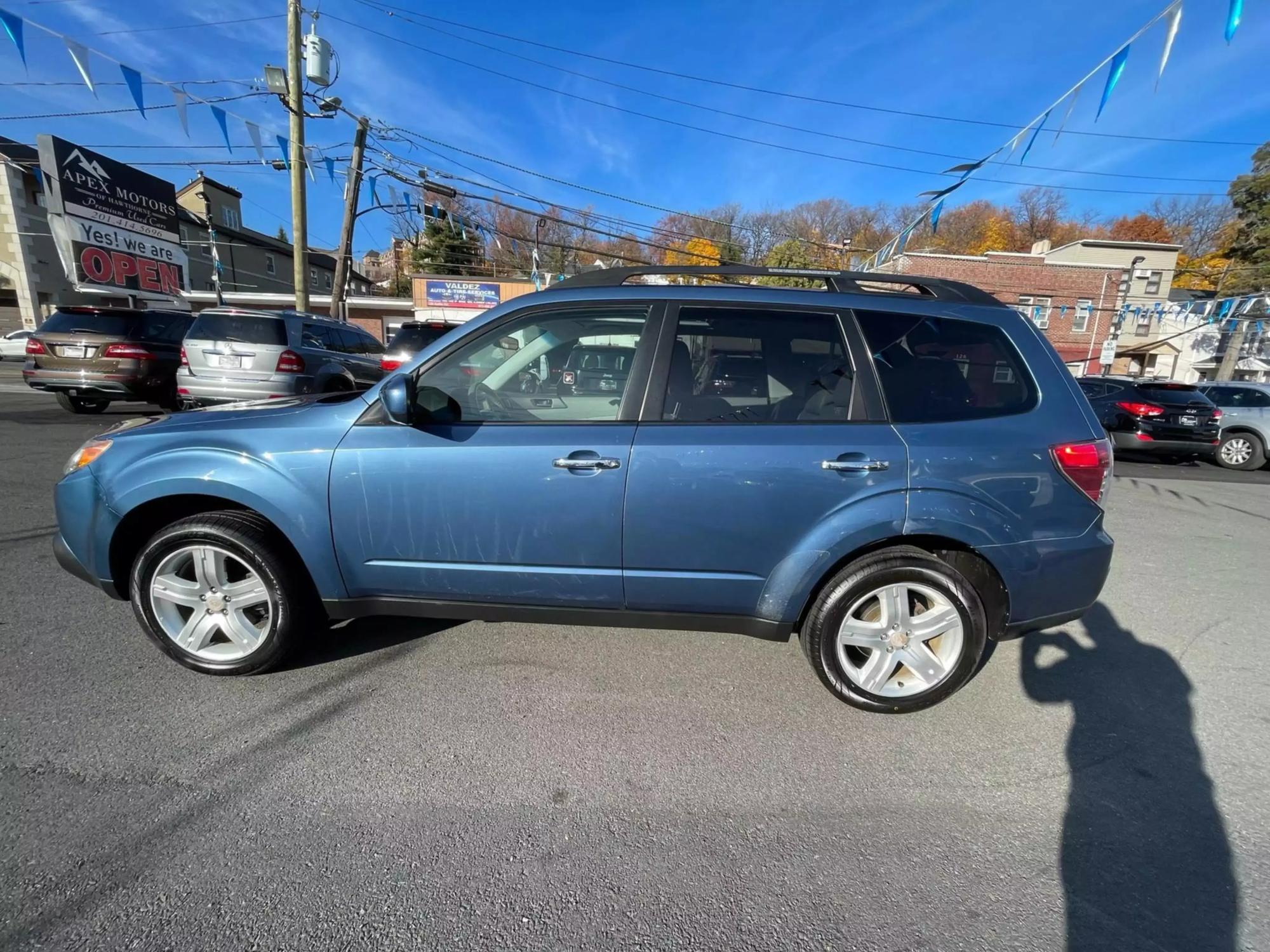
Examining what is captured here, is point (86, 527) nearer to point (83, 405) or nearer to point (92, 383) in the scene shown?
point (92, 383)

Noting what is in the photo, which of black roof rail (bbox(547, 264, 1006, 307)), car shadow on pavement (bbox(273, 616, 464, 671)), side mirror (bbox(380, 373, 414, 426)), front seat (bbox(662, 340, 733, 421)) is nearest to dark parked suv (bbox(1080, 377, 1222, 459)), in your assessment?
black roof rail (bbox(547, 264, 1006, 307))

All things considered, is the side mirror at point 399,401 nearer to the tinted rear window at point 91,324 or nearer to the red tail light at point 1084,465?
the red tail light at point 1084,465

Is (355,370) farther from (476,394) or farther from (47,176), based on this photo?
(47,176)

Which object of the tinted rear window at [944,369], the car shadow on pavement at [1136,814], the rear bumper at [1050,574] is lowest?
the car shadow on pavement at [1136,814]

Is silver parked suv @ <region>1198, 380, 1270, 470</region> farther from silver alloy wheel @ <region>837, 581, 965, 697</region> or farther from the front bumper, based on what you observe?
the front bumper

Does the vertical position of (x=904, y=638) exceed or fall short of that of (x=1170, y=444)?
it exceeds it

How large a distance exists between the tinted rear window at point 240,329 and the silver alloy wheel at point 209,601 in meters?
6.23

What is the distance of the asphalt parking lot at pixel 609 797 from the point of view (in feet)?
5.31

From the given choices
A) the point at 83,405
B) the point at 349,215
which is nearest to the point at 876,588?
the point at 83,405

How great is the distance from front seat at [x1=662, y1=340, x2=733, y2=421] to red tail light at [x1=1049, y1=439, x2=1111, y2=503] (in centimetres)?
140

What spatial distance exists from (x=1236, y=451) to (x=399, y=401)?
48.1ft

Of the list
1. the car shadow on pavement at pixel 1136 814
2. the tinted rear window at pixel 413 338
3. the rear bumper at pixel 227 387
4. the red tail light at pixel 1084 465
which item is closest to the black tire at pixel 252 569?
the car shadow on pavement at pixel 1136 814

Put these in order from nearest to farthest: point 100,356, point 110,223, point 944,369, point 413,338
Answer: point 944,369 < point 100,356 < point 413,338 < point 110,223

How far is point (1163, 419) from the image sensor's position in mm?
9891
